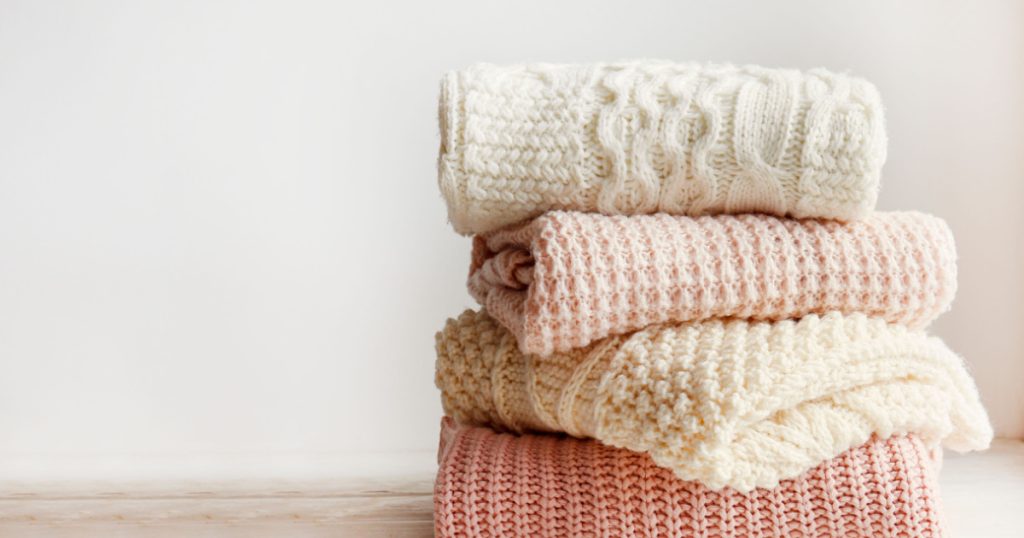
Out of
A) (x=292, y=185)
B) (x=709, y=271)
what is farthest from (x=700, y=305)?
(x=292, y=185)

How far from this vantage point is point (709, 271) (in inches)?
23.7

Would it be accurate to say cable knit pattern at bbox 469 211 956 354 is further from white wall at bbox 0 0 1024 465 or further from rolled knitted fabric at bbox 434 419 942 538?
white wall at bbox 0 0 1024 465

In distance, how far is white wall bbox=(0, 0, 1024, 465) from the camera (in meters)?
0.98

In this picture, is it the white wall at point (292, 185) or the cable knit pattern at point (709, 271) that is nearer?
the cable knit pattern at point (709, 271)

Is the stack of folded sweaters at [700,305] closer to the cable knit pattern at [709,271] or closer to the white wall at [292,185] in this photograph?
the cable knit pattern at [709,271]

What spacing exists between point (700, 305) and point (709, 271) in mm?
21

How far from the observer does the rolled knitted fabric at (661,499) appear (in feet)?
1.92

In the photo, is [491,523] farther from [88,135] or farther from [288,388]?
[88,135]

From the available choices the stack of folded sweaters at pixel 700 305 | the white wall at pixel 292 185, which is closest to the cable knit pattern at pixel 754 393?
the stack of folded sweaters at pixel 700 305

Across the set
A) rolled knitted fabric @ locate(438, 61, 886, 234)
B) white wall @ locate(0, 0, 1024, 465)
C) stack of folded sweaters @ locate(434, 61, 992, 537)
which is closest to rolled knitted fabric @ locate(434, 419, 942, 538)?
stack of folded sweaters @ locate(434, 61, 992, 537)

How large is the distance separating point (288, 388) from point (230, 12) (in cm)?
38

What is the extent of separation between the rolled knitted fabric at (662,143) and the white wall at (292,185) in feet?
1.18

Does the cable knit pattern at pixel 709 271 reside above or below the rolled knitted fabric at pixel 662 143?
below

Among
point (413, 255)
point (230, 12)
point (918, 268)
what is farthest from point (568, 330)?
point (230, 12)
